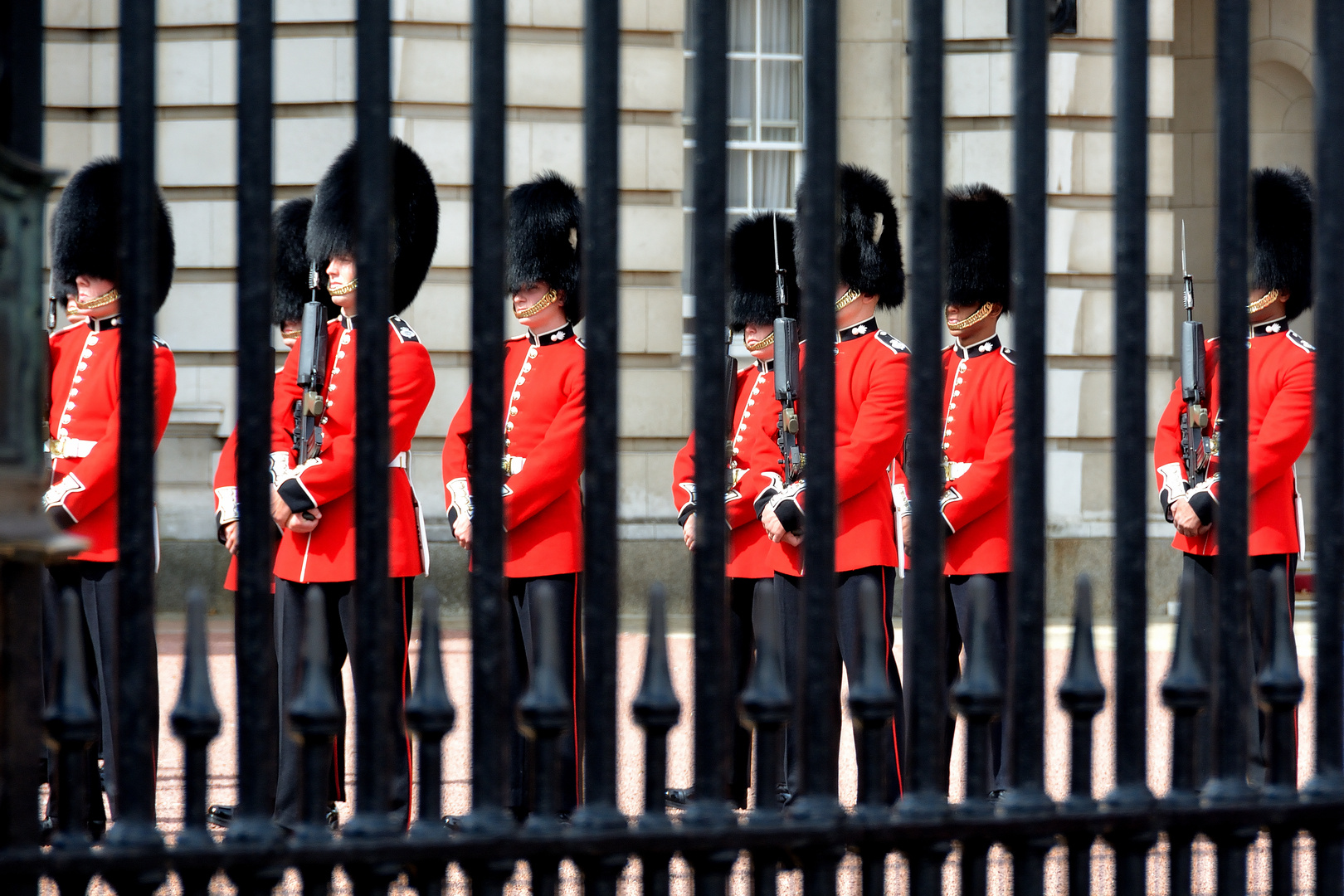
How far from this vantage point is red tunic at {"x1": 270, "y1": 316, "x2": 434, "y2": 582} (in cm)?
387

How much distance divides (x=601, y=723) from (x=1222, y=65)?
0.99 meters

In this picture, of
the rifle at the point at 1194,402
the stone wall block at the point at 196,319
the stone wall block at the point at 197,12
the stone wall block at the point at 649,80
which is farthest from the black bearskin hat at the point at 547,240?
the stone wall block at the point at 197,12

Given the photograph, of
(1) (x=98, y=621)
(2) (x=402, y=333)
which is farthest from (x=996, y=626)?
(1) (x=98, y=621)

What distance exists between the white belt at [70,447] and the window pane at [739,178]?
512cm

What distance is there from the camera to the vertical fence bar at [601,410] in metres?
1.53

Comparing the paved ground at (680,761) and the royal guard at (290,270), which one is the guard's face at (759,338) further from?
the royal guard at (290,270)

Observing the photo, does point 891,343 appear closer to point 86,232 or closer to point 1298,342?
point 1298,342

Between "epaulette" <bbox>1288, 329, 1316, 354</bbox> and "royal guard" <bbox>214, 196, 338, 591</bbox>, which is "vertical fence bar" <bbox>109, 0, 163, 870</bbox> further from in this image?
"epaulette" <bbox>1288, 329, 1316, 354</bbox>

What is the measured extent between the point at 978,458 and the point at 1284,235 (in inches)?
49.2

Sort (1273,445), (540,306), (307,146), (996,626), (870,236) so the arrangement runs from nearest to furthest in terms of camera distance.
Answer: (996,626)
(1273,445)
(540,306)
(870,236)
(307,146)

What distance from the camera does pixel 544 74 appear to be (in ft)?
25.2

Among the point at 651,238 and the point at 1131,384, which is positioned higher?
the point at 651,238

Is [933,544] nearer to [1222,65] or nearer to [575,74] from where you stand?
[1222,65]

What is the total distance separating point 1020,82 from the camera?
1.63m
